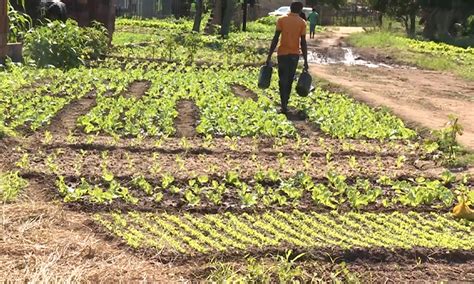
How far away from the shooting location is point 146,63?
17.6 metres

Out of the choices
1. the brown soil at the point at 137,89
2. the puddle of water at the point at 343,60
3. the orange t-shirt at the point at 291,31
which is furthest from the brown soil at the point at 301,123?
the puddle of water at the point at 343,60

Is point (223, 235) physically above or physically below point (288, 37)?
below

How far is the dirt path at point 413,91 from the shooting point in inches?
474

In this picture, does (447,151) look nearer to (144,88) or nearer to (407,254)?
(407,254)

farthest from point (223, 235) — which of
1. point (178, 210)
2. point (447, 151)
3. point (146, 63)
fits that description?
point (146, 63)

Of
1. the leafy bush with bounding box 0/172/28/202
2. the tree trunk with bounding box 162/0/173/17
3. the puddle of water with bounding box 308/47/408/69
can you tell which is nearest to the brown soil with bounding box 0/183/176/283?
the leafy bush with bounding box 0/172/28/202

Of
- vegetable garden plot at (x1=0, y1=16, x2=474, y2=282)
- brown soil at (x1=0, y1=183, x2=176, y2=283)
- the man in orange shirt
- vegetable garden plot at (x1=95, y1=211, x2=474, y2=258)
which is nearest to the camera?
brown soil at (x1=0, y1=183, x2=176, y2=283)

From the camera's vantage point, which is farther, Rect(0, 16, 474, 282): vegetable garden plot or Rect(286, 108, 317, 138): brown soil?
Rect(286, 108, 317, 138): brown soil

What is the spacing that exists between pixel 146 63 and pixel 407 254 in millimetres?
12754

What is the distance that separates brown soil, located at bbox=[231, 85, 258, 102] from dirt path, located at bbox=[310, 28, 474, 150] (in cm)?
197

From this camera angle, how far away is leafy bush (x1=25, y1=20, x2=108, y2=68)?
51.9 feet

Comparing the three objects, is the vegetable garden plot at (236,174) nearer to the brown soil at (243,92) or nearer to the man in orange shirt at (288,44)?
the brown soil at (243,92)

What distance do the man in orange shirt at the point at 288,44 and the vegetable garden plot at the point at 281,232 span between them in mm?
5027

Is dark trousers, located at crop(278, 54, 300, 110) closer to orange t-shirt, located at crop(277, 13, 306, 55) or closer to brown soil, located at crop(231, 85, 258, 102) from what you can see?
orange t-shirt, located at crop(277, 13, 306, 55)
